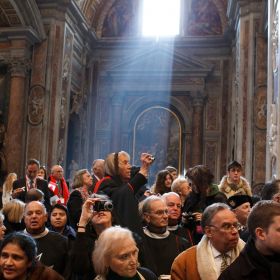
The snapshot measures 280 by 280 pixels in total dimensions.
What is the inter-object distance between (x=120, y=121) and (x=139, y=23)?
4404mm

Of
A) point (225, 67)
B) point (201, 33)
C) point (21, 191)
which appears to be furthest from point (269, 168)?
point (201, 33)

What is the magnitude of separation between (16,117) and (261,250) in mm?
13452

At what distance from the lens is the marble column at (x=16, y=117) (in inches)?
602

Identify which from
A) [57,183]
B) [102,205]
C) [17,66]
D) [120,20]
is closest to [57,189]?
[57,183]

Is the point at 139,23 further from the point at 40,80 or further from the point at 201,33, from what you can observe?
the point at 40,80

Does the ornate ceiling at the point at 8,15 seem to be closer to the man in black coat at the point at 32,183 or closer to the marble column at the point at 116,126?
the marble column at the point at 116,126

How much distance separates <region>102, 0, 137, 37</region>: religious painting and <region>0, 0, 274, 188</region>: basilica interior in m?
0.04

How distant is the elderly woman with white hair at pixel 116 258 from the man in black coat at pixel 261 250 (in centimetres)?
69

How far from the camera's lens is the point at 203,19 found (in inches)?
797

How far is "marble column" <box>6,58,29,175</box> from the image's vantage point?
15.3 metres

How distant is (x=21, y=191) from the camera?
7867 millimetres

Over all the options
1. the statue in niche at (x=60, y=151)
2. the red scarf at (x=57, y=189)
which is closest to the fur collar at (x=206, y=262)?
the red scarf at (x=57, y=189)

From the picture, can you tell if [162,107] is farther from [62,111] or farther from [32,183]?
[32,183]

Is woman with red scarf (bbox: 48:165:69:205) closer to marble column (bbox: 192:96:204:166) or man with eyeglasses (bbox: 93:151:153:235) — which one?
man with eyeglasses (bbox: 93:151:153:235)
